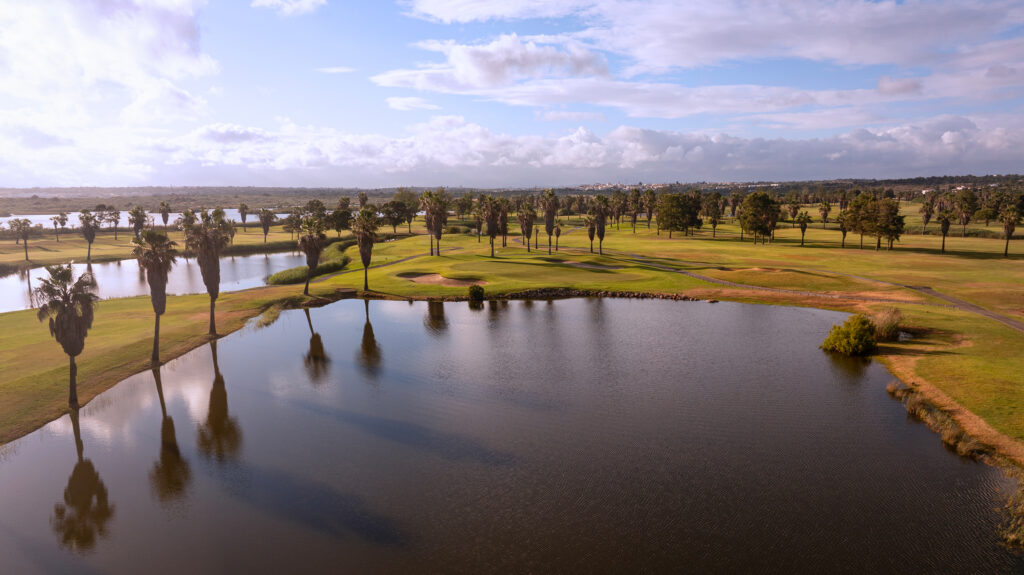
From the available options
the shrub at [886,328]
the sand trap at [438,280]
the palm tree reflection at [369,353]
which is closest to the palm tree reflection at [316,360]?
the palm tree reflection at [369,353]

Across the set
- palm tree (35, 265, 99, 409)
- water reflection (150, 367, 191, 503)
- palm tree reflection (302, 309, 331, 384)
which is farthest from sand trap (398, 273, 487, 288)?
water reflection (150, 367, 191, 503)

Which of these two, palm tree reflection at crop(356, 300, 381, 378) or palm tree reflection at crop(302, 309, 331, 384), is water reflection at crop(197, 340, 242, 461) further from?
palm tree reflection at crop(356, 300, 381, 378)

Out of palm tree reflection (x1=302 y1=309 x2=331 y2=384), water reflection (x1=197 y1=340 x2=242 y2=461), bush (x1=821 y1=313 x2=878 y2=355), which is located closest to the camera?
water reflection (x1=197 y1=340 x2=242 y2=461)

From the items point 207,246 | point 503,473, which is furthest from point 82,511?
point 207,246

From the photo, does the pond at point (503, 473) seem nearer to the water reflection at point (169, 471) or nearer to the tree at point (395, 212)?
the water reflection at point (169, 471)

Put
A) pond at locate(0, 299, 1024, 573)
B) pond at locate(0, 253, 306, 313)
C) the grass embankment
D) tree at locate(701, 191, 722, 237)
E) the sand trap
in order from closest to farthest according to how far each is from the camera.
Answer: pond at locate(0, 299, 1024, 573), the grass embankment, pond at locate(0, 253, 306, 313), the sand trap, tree at locate(701, 191, 722, 237)

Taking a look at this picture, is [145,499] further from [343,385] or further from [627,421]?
[627,421]
